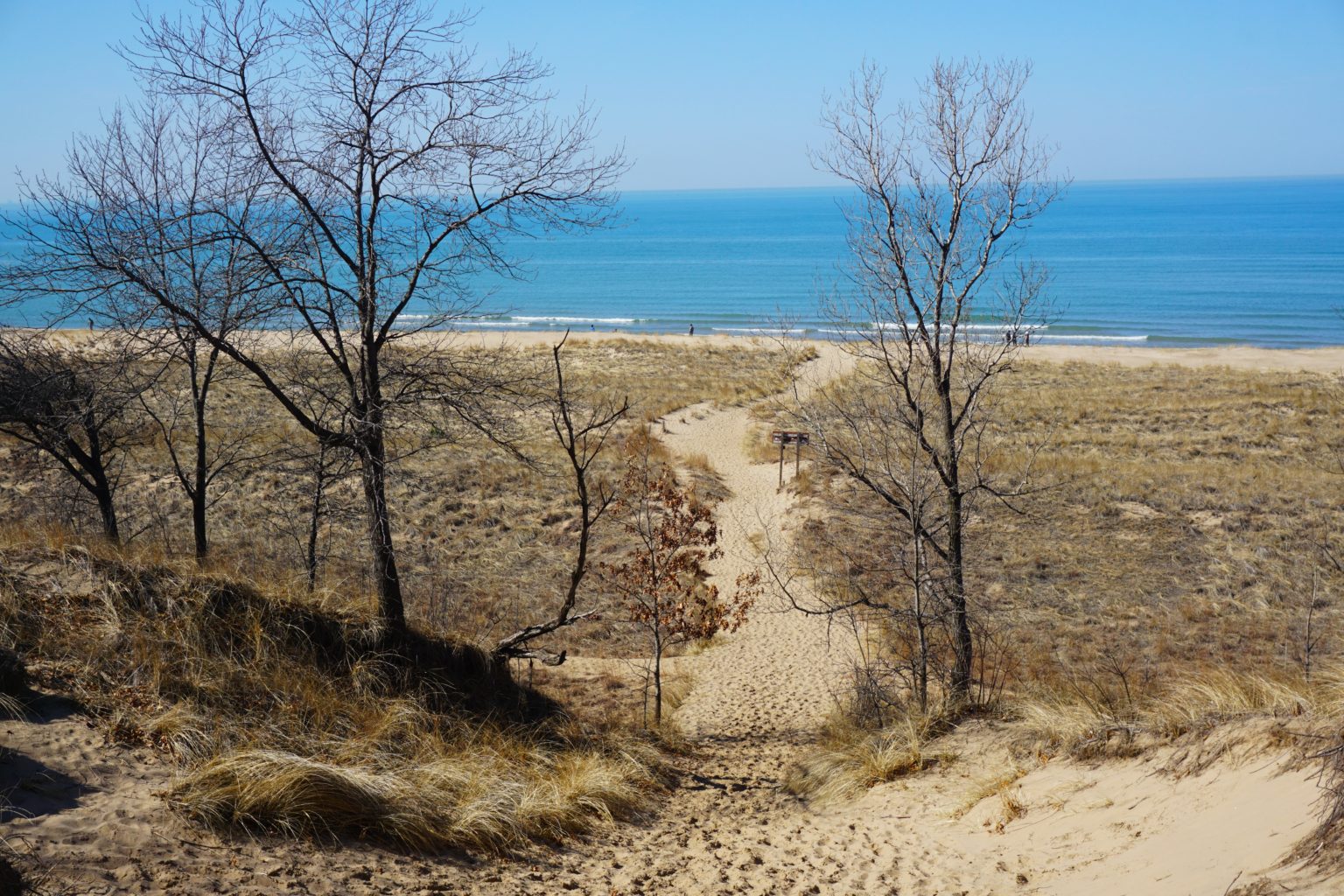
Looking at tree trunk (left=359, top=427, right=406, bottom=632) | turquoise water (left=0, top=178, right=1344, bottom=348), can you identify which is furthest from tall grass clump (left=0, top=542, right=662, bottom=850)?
turquoise water (left=0, top=178, right=1344, bottom=348)

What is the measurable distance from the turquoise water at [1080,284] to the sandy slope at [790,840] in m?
24.5

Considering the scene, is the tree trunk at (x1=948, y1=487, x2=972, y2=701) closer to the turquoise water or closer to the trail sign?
the trail sign

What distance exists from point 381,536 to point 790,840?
5034mm

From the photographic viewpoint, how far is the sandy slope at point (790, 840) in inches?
196

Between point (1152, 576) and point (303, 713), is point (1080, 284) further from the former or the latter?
point (303, 713)

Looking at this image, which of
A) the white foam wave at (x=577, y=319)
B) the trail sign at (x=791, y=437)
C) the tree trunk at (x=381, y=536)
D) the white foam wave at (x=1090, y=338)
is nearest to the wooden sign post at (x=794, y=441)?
the trail sign at (x=791, y=437)

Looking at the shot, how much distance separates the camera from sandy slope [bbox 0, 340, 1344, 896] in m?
4.98

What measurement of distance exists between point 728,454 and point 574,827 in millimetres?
23526

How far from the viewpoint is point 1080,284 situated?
3516 inches

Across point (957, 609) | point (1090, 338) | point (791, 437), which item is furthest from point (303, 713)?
point (1090, 338)

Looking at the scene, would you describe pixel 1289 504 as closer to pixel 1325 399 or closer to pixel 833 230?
pixel 1325 399

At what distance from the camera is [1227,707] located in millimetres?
7477

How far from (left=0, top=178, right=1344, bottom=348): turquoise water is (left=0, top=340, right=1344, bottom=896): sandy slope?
24501 mm

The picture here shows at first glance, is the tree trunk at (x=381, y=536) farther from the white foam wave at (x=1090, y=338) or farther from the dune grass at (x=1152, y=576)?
the white foam wave at (x=1090, y=338)
